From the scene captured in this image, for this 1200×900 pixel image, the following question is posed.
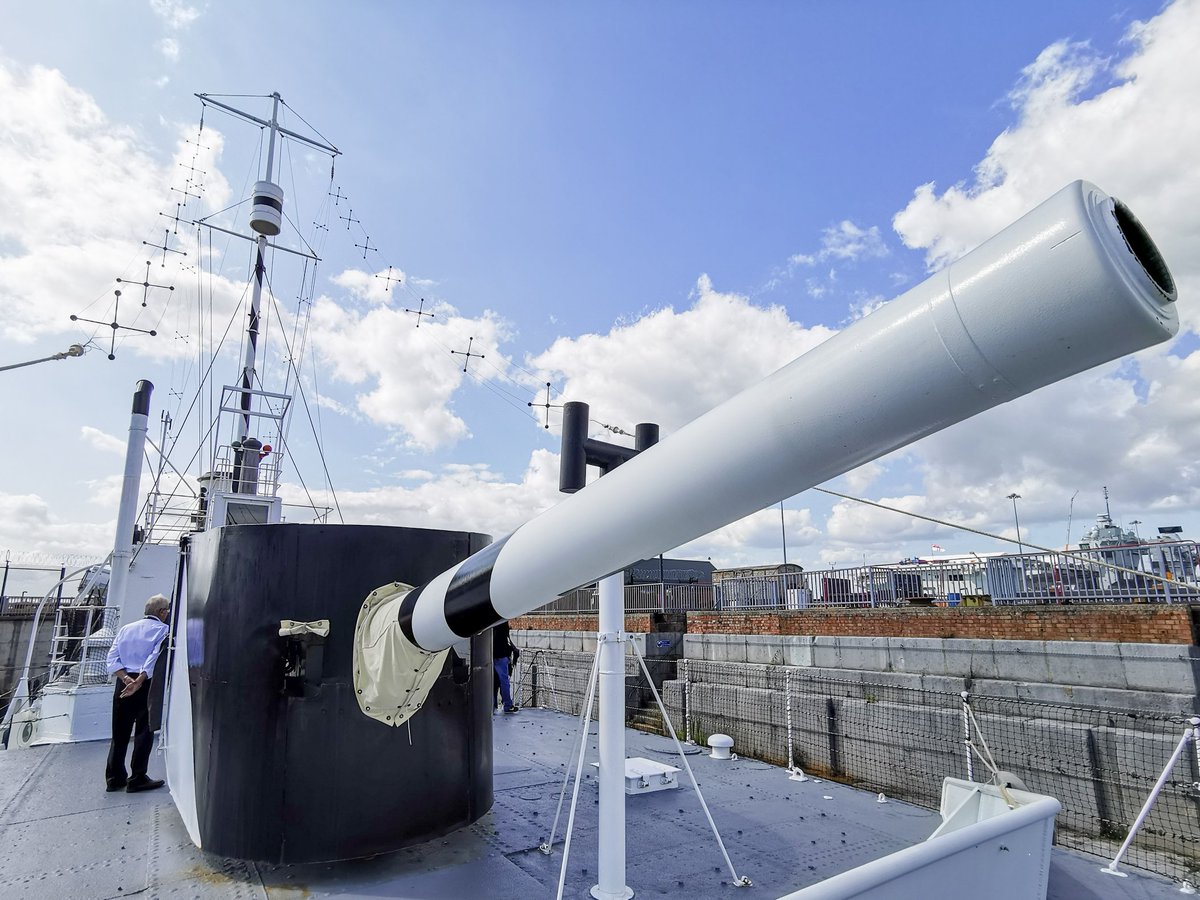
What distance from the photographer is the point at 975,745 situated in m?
6.69

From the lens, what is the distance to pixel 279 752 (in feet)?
13.3

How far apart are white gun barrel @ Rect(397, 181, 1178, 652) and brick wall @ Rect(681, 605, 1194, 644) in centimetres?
815

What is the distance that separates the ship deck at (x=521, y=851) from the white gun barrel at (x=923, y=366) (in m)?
2.87

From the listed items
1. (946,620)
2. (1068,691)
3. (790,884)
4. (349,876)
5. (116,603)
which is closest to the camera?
(790,884)

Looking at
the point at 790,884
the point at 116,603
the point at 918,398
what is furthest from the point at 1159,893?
the point at 116,603

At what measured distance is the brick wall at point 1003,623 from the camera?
7426 millimetres

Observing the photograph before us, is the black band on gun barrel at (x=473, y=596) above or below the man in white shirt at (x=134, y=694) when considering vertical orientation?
above

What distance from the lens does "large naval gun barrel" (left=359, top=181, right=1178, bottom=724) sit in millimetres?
1028

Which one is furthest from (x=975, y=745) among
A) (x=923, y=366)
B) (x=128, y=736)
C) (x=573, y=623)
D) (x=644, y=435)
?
(x=573, y=623)

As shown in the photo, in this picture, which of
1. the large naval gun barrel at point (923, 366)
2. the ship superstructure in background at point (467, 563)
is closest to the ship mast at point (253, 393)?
the ship superstructure in background at point (467, 563)

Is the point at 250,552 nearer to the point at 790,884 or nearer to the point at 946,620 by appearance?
the point at 790,884

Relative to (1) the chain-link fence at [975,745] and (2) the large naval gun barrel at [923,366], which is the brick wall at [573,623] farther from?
(2) the large naval gun barrel at [923,366]

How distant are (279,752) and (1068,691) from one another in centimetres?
797

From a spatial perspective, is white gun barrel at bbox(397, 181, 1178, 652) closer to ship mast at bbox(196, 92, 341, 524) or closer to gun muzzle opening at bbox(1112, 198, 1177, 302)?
gun muzzle opening at bbox(1112, 198, 1177, 302)
